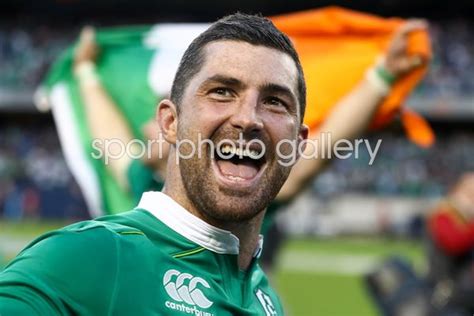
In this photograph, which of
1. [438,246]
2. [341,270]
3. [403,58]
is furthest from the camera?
[341,270]

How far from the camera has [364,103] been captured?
360 cm

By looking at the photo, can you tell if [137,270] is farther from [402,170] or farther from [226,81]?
[402,170]

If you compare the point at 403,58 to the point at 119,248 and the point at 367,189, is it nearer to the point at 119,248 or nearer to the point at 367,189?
the point at 119,248

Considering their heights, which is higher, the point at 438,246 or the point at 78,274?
the point at 78,274

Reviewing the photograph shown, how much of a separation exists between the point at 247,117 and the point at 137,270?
358 millimetres

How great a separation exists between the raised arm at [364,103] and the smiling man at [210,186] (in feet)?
5.68

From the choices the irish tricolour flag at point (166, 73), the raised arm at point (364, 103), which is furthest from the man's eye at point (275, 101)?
the irish tricolour flag at point (166, 73)

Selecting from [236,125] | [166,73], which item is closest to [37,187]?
[166,73]

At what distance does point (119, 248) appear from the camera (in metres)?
1.62

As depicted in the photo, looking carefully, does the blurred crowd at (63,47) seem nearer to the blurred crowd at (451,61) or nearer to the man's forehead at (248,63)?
the blurred crowd at (451,61)

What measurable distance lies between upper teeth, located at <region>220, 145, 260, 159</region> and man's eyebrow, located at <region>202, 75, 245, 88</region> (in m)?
0.12

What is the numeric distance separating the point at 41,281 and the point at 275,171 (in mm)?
557

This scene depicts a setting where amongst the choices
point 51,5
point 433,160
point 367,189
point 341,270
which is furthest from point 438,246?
point 51,5

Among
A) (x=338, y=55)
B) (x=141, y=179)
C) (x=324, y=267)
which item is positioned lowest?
→ (x=324, y=267)
